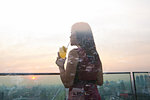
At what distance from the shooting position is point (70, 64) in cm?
74

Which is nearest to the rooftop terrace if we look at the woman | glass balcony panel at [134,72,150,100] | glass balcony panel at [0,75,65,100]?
glass balcony panel at [0,75,65,100]

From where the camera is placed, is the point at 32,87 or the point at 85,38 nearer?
the point at 85,38

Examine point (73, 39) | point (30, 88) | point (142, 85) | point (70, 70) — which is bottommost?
point (142, 85)

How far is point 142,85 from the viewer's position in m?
2.17

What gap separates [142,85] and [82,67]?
5.80 ft

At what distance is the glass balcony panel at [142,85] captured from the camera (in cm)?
207

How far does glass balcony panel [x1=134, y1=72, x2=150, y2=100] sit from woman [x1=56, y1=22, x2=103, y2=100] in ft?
4.81

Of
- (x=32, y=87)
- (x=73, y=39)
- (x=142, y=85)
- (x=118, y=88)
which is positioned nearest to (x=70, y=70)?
(x=73, y=39)

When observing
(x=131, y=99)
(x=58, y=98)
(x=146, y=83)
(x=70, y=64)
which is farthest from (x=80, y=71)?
(x=146, y=83)

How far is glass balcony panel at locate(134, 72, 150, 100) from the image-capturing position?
6.79 ft

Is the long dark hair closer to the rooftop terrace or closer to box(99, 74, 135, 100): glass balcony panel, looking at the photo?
the rooftop terrace

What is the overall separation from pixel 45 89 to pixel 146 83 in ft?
5.37

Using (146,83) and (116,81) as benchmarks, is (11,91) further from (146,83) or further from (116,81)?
(146,83)

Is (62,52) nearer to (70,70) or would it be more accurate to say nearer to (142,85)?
(70,70)
